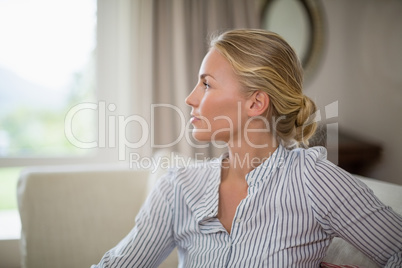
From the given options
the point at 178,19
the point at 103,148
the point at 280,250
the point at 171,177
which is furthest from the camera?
the point at 103,148

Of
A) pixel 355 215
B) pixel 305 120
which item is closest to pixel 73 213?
pixel 305 120

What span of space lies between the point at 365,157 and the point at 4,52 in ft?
7.86

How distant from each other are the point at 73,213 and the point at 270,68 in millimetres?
1085

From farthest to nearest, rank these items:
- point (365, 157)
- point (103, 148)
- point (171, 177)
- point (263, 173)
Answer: point (103, 148) < point (365, 157) < point (171, 177) < point (263, 173)

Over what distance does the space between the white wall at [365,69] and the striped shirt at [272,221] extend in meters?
1.34

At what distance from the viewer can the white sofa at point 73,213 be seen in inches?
64.4

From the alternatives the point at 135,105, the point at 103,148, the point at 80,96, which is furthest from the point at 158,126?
the point at 80,96

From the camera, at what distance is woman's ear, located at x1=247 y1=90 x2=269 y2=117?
111 centimetres

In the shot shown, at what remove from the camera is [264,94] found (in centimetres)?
112

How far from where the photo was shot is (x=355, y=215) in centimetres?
91

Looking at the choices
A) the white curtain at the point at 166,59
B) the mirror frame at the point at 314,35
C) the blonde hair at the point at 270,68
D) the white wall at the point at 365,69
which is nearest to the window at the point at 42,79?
the white curtain at the point at 166,59

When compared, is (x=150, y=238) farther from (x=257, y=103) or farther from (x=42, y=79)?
(x=42, y=79)

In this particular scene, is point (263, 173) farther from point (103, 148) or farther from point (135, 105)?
point (103, 148)

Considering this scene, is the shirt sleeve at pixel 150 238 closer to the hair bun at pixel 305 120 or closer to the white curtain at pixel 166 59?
the hair bun at pixel 305 120
